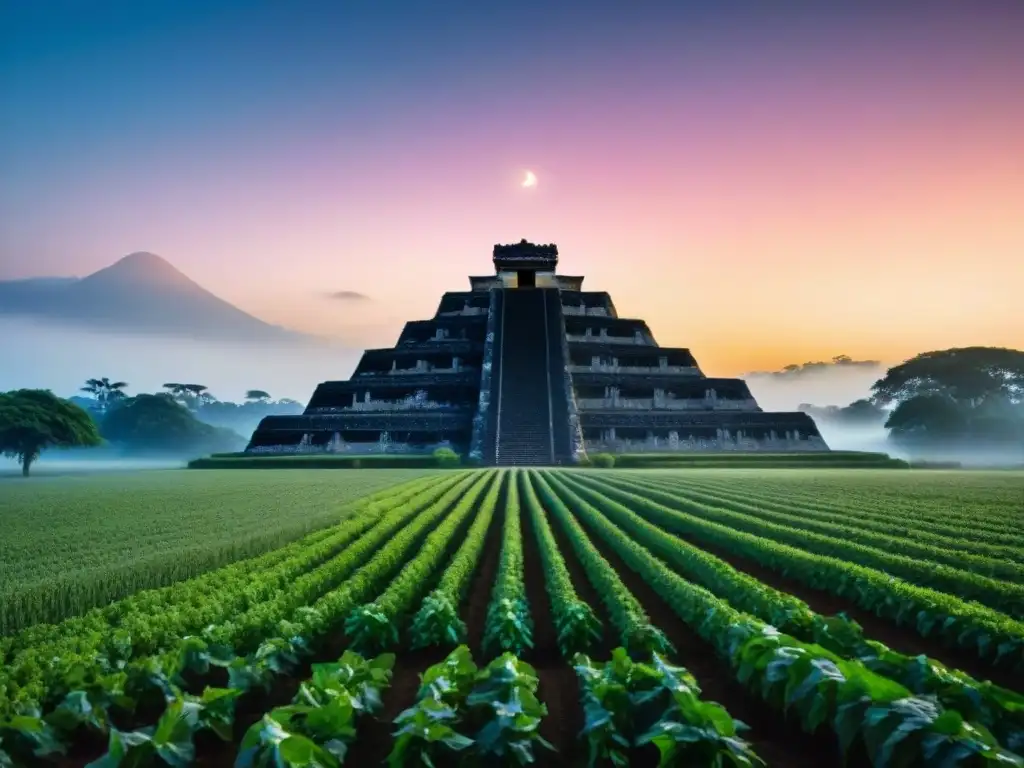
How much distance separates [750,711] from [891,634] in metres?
3.74

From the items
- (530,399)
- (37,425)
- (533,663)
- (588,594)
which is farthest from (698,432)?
(37,425)

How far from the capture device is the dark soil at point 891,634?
735 cm

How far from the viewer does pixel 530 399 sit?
2067 inches

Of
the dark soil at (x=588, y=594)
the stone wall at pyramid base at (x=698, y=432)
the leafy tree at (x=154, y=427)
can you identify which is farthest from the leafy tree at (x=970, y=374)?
the leafy tree at (x=154, y=427)

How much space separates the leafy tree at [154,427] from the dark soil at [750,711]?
107m

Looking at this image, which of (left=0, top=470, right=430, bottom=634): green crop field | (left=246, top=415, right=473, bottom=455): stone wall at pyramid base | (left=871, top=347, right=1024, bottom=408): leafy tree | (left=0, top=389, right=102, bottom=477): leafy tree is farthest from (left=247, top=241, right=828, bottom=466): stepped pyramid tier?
(left=871, top=347, right=1024, bottom=408): leafy tree

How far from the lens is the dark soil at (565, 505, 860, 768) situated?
5.53 meters

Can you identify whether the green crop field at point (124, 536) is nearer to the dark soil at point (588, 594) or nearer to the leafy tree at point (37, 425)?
the dark soil at point (588, 594)

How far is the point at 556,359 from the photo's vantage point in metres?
58.7

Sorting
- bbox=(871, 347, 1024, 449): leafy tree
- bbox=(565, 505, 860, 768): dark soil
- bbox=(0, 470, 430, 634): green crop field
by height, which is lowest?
bbox=(565, 505, 860, 768): dark soil

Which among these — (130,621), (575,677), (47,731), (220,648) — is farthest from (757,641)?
(130,621)

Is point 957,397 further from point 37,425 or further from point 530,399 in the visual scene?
point 37,425

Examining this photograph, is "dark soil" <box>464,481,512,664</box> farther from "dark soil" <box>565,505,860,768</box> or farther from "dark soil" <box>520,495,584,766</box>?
"dark soil" <box>565,505,860,768</box>

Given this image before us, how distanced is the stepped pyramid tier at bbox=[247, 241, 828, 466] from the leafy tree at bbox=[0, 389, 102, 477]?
12.3 m
